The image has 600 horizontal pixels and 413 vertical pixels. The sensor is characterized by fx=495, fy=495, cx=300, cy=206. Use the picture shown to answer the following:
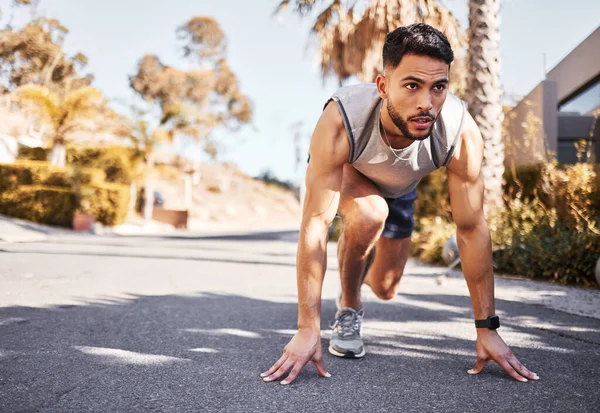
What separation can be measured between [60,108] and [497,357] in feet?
57.2

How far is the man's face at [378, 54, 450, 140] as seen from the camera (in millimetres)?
1988

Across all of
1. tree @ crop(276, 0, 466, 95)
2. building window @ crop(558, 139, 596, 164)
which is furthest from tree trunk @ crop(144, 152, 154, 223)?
building window @ crop(558, 139, 596, 164)

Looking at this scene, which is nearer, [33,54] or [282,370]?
[282,370]

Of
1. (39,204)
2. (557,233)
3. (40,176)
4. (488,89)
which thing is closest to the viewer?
(557,233)

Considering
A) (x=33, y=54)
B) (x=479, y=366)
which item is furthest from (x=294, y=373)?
A: (x=33, y=54)

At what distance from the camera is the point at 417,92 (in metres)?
2.00

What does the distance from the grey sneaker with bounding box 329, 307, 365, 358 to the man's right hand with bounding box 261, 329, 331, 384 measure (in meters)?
0.37

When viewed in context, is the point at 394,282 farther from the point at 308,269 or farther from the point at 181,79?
the point at 181,79

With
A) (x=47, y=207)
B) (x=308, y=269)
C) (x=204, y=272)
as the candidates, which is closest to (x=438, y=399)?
(x=308, y=269)

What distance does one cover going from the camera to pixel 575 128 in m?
16.0

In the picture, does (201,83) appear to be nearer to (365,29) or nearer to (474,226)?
(365,29)

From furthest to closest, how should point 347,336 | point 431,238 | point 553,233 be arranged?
point 431,238 → point 553,233 → point 347,336

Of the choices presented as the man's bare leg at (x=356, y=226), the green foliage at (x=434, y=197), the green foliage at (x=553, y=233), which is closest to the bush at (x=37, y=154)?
the green foliage at (x=434, y=197)

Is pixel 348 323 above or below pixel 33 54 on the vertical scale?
below
